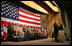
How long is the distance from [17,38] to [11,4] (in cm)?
253

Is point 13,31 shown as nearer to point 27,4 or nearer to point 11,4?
point 11,4

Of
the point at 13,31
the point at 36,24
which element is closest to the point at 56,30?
the point at 13,31

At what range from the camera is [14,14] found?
6527 mm

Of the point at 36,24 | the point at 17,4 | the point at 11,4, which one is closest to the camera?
the point at 11,4

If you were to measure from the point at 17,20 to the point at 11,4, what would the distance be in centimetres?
121

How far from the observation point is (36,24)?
9227 millimetres

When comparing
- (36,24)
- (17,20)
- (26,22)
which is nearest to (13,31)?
(17,20)

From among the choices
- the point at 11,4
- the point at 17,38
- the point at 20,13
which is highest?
the point at 11,4

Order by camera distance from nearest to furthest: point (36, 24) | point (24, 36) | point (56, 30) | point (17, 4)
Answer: point (56, 30) → point (24, 36) → point (17, 4) → point (36, 24)

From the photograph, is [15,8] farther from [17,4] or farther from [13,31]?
[13,31]

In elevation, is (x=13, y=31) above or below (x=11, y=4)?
below

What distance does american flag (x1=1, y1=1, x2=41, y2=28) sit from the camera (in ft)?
19.0

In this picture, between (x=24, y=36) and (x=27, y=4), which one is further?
(x=27, y=4)

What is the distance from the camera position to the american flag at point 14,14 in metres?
5.78
